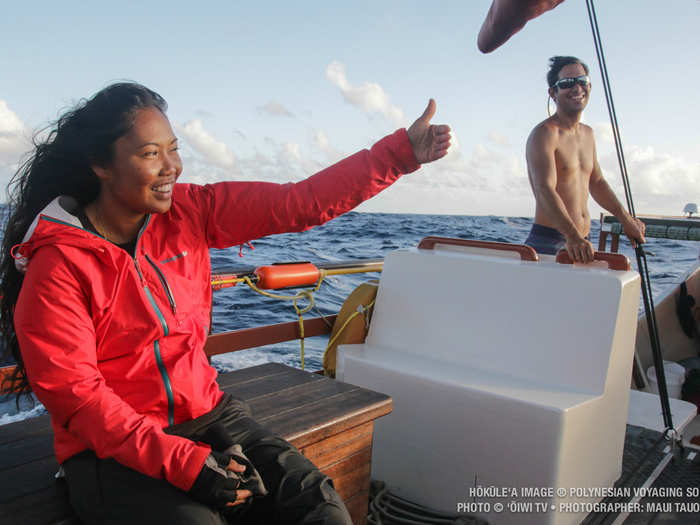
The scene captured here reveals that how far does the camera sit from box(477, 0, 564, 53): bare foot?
1.36m

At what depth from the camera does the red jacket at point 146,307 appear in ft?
4.16

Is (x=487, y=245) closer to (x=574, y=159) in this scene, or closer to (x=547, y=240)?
(x=547, y=240)

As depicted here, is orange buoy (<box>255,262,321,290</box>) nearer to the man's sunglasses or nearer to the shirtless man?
the shirtless man

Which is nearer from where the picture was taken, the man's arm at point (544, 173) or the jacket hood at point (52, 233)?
the jacket hood at point (52, 233)

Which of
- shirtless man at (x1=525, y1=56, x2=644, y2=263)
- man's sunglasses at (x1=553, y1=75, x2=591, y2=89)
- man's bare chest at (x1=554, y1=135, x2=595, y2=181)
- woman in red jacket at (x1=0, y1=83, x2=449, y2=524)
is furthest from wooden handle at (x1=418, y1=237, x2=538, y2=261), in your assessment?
man's sunglasses at (x1=553, y1=75, x2=591, y2=89)

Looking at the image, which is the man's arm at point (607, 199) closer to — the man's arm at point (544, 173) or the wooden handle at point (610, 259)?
the man's arm at point (544, 173)

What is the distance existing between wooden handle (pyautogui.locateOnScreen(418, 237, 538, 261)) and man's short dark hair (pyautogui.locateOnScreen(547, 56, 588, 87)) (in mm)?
1439

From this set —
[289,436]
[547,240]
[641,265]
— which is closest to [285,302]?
[547,240]

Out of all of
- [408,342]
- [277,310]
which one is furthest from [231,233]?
[277,310]

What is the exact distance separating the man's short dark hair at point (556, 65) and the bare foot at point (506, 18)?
6.41ft

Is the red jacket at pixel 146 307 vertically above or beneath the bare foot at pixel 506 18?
beneath

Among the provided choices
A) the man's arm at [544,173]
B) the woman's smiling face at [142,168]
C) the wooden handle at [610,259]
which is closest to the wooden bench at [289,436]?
the woman's smiling face at [142,168]

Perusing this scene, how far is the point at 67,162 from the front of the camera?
1533 mm

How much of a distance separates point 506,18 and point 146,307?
1155 mm
